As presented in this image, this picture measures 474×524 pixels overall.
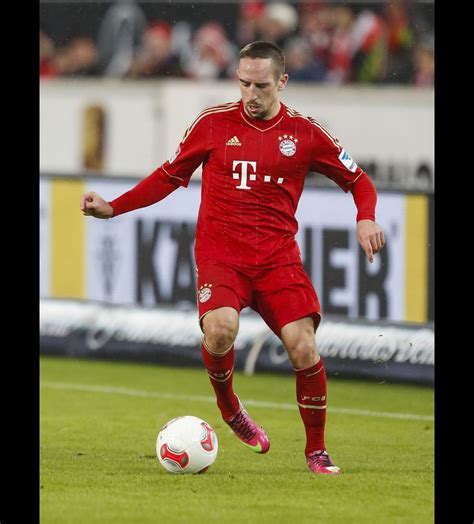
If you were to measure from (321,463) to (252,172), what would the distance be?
1557mm

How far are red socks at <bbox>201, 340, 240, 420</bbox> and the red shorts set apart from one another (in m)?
0.20

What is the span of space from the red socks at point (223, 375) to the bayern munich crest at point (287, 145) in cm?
106

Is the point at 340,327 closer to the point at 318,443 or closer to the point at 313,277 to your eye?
the point at 313,277

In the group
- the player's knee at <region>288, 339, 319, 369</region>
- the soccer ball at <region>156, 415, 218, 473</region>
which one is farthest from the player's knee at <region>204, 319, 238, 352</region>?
the soccer ball at <region>156, 415, 218, 473</region>

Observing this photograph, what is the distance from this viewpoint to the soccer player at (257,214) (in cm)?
777

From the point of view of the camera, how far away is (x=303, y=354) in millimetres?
7715

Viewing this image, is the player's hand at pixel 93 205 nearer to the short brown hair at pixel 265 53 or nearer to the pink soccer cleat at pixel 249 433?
the short brown hair at pixel 265 53

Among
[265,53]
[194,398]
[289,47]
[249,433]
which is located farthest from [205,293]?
[289,47]

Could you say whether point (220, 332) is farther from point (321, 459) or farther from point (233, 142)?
point (233, 142)

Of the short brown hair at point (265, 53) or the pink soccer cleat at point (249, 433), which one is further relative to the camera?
the pink soccer cleat at point (249, 433)

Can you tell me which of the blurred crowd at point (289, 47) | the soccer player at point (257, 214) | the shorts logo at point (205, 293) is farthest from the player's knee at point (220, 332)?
the blurred crowd at point (289, 47)

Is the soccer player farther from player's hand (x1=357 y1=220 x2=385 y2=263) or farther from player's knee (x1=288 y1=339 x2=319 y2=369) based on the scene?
player's hand (x1=357 y1=220 x2=385 y2=263)
